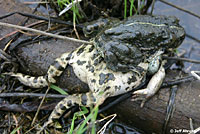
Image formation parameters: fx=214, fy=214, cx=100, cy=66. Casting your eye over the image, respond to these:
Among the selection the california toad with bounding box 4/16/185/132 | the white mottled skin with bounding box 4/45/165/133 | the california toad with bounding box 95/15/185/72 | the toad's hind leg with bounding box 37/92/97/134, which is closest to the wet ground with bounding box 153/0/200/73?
the california toad with bounding box 4/16/185/132

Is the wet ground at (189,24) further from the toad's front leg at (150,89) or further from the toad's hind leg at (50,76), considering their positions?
the toad's hind leg at (50,76)

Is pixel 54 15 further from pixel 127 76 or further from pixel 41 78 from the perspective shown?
pixel 127 76

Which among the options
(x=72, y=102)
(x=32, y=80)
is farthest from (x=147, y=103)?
(x=32, y=80)

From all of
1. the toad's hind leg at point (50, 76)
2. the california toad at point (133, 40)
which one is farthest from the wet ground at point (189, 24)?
the toad's hind leg at point (50, 76)

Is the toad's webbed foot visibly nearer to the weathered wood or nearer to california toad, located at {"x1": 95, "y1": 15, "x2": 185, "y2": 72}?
the weathered wood

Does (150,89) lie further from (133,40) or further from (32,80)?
(32,80)

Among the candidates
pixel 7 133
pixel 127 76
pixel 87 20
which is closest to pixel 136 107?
pixel 127 76
